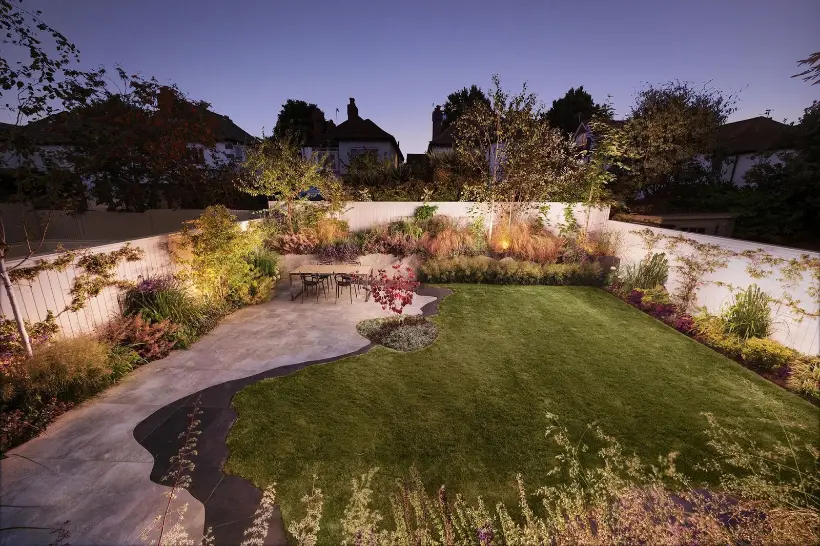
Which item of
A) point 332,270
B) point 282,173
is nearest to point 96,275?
point 332,270

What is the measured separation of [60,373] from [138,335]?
1.25 metres

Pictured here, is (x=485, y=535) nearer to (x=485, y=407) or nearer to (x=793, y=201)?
(x=485, y=407)

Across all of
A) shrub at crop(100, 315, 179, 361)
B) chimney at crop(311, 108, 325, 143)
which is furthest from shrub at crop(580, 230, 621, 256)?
chimney at crop(311, 108, 325, 143)

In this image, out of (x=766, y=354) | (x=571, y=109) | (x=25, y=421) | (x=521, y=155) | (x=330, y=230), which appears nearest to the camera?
(x=25, y=421)

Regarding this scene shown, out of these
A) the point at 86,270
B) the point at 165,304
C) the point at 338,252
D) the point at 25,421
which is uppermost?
the point at 86,270

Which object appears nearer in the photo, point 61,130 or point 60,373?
point 60,373

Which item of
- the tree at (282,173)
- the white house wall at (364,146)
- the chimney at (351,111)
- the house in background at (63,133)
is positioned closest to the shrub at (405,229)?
the tree at (282,173)

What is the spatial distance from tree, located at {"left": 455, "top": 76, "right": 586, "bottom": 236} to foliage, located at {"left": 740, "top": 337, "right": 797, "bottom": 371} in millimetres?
8029

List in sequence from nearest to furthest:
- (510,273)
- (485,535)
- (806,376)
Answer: (485,535), (806,376), (510,273)

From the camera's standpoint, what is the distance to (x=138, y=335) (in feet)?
18.3

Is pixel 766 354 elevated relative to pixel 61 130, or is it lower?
lower

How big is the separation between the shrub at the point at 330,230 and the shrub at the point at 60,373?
281 inches

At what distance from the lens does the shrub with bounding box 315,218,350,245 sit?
11515 millimetres

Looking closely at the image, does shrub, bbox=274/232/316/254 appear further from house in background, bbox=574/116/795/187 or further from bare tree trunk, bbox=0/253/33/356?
house in background, bbox=574/116/795/187
